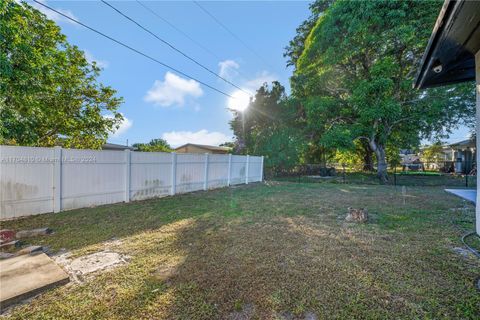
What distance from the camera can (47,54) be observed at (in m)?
6.72

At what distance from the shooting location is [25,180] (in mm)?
4426

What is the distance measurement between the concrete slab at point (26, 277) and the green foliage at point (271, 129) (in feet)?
42.5

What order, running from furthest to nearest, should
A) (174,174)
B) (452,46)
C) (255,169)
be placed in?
(255,169) < (174,174) < (452,46)

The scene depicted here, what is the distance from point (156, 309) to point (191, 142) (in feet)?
96.2

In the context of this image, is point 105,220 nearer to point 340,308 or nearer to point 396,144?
point 340,308

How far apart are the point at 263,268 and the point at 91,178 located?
16.8 ft

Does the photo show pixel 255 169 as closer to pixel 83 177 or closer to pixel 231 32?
pixel 231 32

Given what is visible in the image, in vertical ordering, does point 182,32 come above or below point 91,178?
above

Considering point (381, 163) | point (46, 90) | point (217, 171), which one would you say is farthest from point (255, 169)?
point (46, 90)

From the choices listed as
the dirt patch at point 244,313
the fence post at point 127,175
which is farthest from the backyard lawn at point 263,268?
the fence post at point 127,175

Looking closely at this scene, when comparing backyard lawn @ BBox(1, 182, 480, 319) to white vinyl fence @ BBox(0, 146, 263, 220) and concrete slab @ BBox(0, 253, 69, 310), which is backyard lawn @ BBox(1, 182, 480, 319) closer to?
concrete slab @ BBox(0, 253, 69, 310)

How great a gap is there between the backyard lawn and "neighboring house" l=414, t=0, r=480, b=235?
1.04 m

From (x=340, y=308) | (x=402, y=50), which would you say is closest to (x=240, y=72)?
Answer: (x=402, y=50)

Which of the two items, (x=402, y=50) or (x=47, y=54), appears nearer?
(x=47, y=54)
